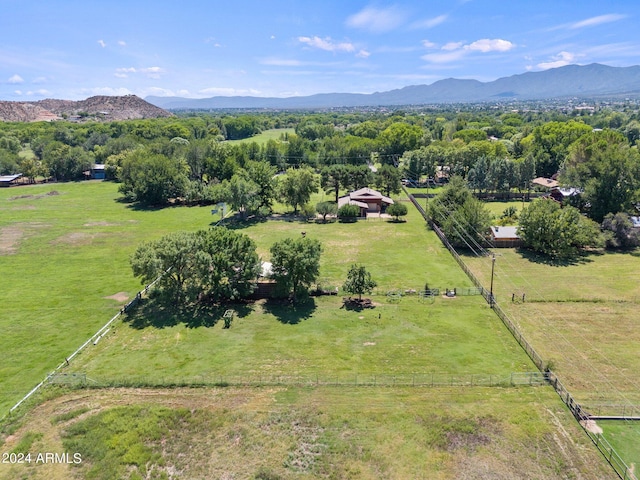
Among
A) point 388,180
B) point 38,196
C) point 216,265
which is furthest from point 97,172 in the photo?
point 216,265

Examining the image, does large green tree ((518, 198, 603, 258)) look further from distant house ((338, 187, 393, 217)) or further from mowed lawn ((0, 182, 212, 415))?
mowed lawn ((0, 182, 212, 415))

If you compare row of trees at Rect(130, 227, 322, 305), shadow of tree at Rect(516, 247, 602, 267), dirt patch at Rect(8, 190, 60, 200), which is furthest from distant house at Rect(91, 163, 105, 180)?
shadow of tree at Rect(516, 247, 602, 267)

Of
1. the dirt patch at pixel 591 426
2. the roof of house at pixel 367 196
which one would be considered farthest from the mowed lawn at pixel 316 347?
the roof of house at pixel 367 196

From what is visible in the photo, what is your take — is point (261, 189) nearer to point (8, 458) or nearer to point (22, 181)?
point (8, 458)

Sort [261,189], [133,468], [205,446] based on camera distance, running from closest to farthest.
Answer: [133,468]
[205,446]
[261,189]

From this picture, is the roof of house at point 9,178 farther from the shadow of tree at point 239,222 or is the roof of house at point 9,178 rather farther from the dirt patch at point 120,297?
the dirt patch at point 120,297

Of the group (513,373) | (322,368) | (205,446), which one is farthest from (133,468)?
(513,373)
